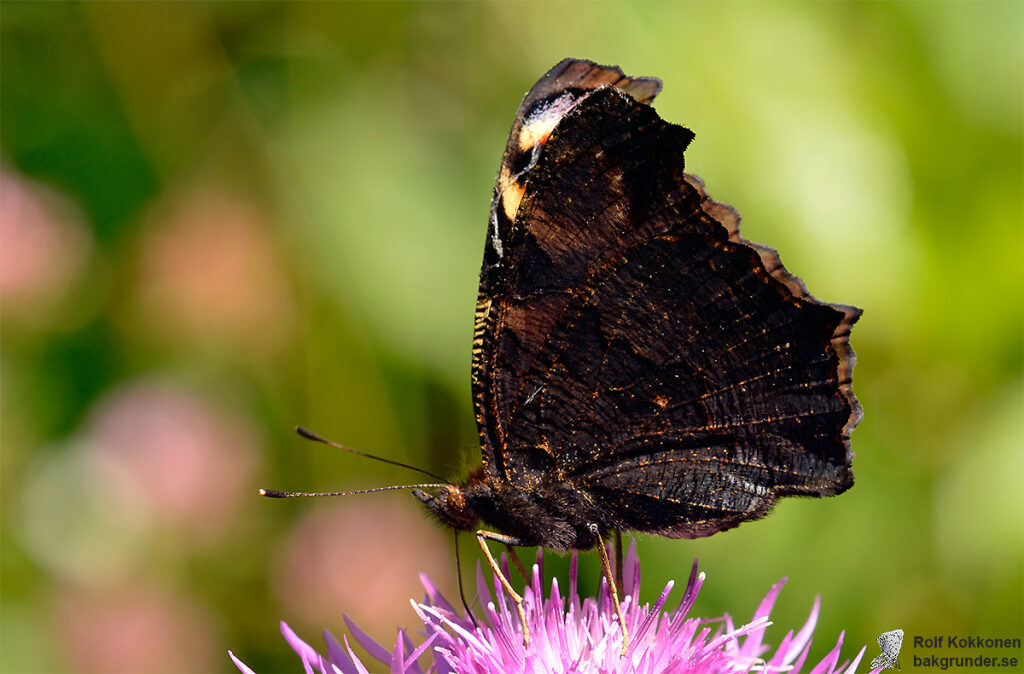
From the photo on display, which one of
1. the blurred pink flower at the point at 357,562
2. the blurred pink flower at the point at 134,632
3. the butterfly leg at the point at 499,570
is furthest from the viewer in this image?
the blurred pink flower at the point at 357,562

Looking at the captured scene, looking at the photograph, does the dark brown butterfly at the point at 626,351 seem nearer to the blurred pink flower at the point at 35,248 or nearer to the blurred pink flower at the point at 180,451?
the blurred pink flower at the point at 180,451

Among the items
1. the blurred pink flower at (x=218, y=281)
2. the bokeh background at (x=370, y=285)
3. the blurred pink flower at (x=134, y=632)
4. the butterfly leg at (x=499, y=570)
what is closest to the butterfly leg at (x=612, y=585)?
the butterfly leg at (x=499, y=570)

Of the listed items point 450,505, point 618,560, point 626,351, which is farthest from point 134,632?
point 626,351

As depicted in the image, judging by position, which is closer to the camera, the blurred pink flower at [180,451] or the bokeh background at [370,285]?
the bokeh background at [370,285]

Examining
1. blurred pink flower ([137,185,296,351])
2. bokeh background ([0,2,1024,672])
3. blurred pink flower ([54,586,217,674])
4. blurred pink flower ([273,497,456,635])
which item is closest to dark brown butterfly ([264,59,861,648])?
bokeh background ([0,2,1024,672])

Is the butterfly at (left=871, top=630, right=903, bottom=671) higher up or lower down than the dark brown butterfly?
lower down

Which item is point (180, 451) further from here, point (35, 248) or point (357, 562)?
point (35, 248)

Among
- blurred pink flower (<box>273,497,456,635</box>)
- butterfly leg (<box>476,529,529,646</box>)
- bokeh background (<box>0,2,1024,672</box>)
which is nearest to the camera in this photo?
butterfly leg (<box>476,529,529,646</box>)

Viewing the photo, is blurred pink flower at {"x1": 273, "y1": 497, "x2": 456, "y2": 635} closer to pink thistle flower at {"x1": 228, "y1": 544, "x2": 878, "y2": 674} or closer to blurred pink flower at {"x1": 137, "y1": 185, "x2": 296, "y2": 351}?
blurred pink flower at {"x1": 137, "y1": 185, "x2": 296, "y2": 351}
